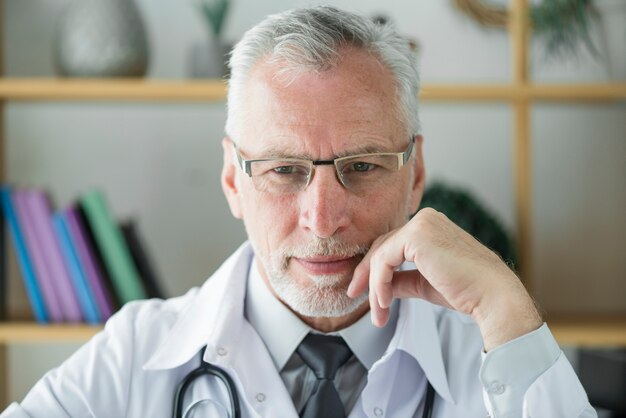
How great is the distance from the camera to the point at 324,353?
1.43 meters

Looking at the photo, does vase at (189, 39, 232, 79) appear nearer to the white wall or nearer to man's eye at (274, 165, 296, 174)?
the white wall

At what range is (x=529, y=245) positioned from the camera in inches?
84.2

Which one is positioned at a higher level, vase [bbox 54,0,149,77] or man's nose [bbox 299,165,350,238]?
vase [bbox 54,0,149,77]

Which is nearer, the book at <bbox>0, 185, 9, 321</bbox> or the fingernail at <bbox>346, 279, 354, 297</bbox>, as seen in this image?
the fingernail at <bbox>346, 279, 354, 297</bbox>

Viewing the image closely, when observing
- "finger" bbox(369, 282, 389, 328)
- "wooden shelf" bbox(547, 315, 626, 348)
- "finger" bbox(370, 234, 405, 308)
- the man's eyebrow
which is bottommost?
"wooden shelf" bbox(547, 315, 626, 348)

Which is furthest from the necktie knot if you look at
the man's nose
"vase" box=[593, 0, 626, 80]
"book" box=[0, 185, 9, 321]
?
"vase" box=[593, 0, 626, 80]

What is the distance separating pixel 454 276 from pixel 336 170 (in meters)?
0.24

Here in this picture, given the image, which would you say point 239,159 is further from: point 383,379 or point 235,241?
point 235,241

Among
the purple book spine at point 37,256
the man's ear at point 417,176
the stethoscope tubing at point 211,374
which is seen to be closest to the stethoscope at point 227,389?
the stethoscope tubing at point 211,374

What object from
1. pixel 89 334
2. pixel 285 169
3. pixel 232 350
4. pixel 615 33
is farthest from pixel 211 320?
pixel 615 33

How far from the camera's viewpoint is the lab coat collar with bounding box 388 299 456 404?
4.65ft

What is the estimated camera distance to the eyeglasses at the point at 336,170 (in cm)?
134

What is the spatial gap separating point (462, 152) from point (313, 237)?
3.64 ft

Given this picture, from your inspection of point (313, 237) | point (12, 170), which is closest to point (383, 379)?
point (313, 237)
